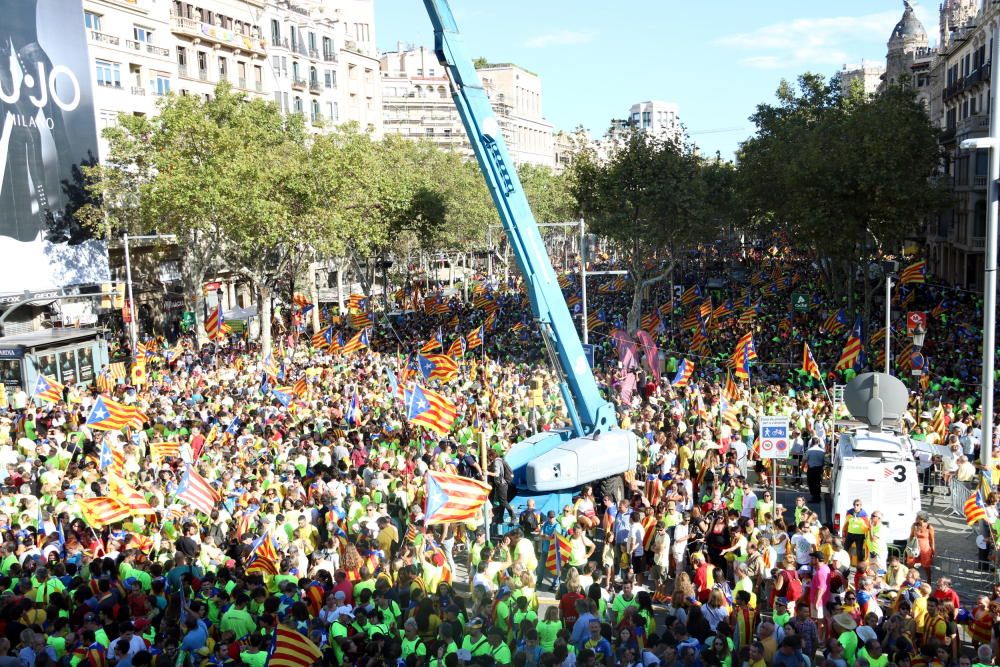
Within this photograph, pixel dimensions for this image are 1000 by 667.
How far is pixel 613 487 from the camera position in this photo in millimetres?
16703

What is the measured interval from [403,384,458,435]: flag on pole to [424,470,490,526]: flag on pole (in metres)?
5.35

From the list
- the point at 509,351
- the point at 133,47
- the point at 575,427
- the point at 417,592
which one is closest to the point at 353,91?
the point at 133,47

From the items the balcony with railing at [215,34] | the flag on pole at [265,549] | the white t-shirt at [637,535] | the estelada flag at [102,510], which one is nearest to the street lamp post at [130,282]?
the balcony with railing at [215,34]

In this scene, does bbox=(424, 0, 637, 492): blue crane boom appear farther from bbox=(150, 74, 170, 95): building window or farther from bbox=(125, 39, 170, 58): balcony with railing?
bbox=(150, 74, 170, 95): building window

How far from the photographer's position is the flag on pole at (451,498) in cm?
1362

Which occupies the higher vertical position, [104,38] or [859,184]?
[104,38]

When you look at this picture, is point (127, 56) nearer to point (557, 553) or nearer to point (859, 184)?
point (859, 184)

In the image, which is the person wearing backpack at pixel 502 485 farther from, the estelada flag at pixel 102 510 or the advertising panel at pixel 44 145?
the advertising panel at pixel 44 145

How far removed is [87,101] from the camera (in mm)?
43062

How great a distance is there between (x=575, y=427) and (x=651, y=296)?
42.6 metres

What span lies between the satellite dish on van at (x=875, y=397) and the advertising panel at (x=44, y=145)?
111 ft

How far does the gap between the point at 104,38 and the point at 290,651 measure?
47.0 meters

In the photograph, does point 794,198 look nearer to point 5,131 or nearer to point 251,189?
point 251,189

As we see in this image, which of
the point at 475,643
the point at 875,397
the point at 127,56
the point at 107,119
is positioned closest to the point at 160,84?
the point at 127,56
